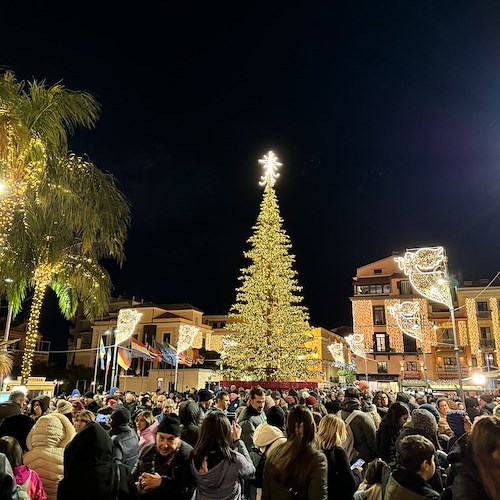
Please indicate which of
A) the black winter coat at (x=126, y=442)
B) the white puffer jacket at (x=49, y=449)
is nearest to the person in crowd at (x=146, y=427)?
the black winter coat at (x=126, y=442)

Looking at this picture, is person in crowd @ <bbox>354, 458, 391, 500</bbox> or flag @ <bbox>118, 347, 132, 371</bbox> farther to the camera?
flag @ <bbox>118, 347, 132, 371</bbox>

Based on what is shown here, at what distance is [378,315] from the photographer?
2044 inches

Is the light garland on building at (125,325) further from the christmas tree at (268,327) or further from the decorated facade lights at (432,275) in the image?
the decorated facade lights at (432,275)

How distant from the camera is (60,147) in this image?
10.4 meters

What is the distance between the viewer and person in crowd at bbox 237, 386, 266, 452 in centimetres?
596

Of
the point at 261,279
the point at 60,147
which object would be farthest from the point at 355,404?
the point at 261,279

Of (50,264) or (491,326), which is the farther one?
(491,326)

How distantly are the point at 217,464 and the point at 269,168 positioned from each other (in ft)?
78.2

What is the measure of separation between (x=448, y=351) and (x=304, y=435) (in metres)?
56.6

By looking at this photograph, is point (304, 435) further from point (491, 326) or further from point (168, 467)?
point (491, 326)

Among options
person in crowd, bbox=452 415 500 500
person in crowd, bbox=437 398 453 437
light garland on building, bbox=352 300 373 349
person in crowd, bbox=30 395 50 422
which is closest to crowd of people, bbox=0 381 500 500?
person in crowd, bbox=452 415 500 500

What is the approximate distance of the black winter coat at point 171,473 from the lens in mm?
3523

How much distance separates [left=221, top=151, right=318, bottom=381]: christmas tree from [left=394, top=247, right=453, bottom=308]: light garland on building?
1041 cm

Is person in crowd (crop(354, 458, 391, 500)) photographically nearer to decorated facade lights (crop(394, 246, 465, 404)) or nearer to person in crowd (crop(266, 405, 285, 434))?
person in crowd (crop(266, 405, 285, 434))
